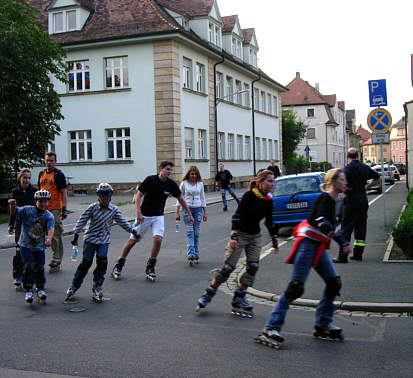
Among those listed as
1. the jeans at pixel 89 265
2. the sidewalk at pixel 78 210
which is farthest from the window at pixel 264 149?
the jeans at pixel 89 265

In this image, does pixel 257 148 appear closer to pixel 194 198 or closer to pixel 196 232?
pixel 194 198

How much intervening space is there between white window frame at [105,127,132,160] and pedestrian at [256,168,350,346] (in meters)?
26.3

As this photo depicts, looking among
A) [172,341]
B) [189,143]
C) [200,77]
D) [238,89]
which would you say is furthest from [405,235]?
[238,89]

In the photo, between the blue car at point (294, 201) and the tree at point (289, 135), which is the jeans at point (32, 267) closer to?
the blue car at point (294, 201)

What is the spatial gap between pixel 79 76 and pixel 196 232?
2426 cm

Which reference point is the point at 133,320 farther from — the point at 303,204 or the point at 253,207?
the point at 303,204

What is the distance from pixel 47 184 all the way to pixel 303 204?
6.63 meters

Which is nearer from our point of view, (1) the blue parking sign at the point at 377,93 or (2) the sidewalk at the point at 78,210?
(1) the blue parking sign at the point at 377,93

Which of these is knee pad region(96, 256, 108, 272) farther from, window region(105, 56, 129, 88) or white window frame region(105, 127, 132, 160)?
window region(105, 56, 129, 88)

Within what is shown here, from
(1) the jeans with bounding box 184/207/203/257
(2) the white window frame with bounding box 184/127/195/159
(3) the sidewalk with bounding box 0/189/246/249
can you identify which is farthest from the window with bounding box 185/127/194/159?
(1) the jeans with bounding box 184/207/203/257

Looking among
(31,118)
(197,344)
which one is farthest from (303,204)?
(31,118)

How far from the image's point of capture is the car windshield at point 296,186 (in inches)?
569

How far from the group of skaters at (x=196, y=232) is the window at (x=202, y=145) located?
910 inches

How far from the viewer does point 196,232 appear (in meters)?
10.4
